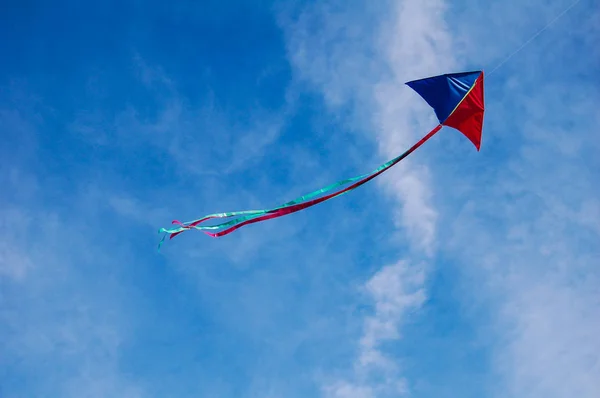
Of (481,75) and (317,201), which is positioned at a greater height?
(481,75)

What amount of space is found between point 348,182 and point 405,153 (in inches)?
72.8

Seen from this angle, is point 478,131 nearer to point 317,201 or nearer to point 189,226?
point 317,201

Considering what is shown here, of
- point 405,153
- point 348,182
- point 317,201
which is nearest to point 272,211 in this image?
point 317,201

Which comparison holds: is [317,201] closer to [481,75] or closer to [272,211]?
[272,211]

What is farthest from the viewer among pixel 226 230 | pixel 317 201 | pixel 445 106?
pixel 445 106

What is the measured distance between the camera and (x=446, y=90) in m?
11.8

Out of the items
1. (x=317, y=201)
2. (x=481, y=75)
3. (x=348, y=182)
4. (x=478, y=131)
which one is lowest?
(x=317, y=201)

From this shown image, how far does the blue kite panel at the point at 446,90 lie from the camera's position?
11.6 meters

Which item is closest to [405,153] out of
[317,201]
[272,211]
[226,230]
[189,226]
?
[317,201]

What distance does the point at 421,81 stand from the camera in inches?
475

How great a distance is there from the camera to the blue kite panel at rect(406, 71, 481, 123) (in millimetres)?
11609

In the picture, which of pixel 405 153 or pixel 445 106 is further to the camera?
pixel 445 106

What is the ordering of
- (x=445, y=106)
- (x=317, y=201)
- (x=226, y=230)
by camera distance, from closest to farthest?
(x=317, y=201), (x=226, y=230), (x=445, y=106)

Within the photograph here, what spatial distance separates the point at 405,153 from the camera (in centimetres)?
1000
